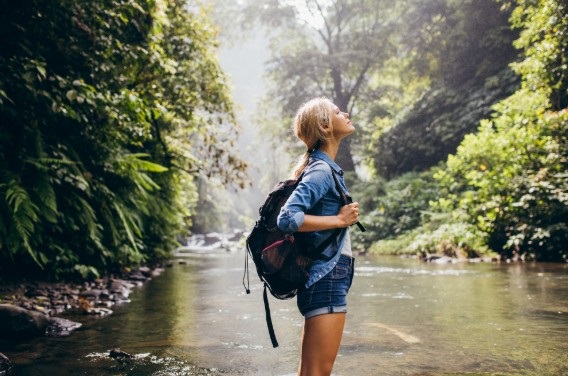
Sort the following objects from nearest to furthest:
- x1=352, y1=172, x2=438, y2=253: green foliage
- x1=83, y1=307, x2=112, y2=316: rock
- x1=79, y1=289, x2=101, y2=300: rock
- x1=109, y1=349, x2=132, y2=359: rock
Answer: x1=109, y1=349, x2=132, y2=359: rock
x1=83, y1=307, x2=112, y2=316: rock
x1=79, y1=289, x2=101, y2=300: rock
x1=352, y1=172, x2=438, y2=253: green foliage

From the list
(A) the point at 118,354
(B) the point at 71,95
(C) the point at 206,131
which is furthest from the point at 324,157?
(C) the point at 206,131

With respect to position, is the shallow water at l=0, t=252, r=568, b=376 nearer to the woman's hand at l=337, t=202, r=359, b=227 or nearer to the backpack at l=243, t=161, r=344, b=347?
the backpack at l=243, t=161, r=344, b=347

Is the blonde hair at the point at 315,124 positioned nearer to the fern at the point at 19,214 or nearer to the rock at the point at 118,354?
the rock at the point at 118,354

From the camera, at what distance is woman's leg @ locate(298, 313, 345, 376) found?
7.80ft

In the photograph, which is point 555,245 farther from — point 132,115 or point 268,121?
point 268,121

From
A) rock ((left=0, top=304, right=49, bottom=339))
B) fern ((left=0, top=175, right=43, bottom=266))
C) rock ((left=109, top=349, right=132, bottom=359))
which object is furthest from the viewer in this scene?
fern ((left=0, top=175, right=43, bottom=266))

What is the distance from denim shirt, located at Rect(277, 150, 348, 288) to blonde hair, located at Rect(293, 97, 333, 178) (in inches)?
2.2

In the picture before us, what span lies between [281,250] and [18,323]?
3.26 m

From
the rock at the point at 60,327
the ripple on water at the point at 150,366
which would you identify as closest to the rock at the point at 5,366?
the ripple on water at the point at 150,366

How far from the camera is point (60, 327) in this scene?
4871 millimetres

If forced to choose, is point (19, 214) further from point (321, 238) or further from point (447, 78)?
point (447, 78)

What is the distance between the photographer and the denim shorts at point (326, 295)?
2.43m

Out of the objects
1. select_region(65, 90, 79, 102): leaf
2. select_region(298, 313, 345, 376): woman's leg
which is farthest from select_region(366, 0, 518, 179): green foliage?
select_region(298, 313, 345, 376): woman's leg

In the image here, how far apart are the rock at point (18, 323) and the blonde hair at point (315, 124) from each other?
330 cm
